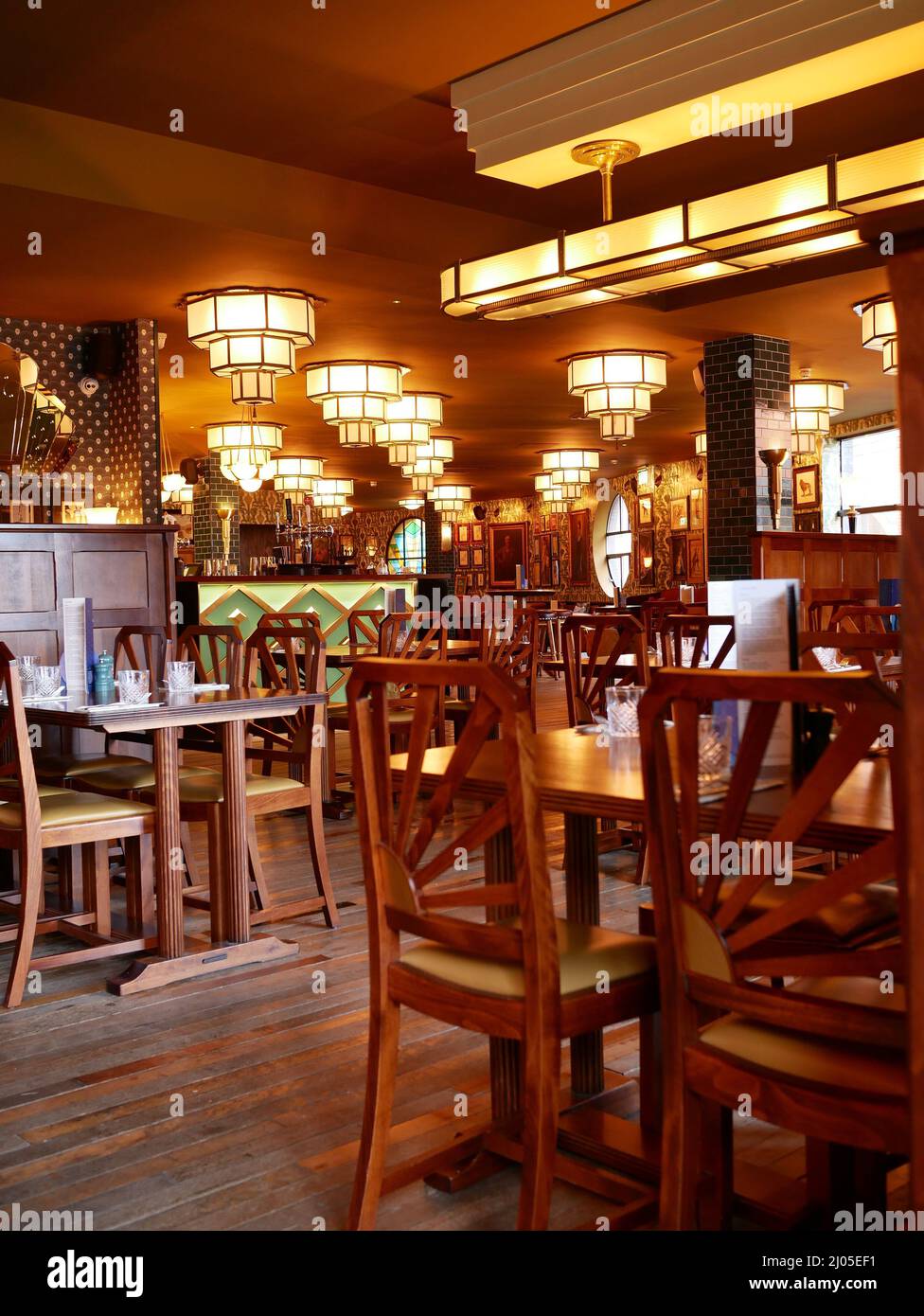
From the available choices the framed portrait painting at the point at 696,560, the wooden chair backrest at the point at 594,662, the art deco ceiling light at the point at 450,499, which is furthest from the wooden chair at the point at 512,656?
the art deco ceiling light at the point at 450,499

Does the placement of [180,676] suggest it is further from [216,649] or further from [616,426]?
[616,426]

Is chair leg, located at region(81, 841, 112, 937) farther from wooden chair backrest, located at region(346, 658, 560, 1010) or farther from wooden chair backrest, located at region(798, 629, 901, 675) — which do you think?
wooden chair backrest, located at region(798, 629, 901, 675)

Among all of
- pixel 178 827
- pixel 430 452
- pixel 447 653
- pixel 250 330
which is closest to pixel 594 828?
pixel 178 827

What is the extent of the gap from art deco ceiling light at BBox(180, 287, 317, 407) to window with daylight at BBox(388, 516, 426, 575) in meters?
16.7

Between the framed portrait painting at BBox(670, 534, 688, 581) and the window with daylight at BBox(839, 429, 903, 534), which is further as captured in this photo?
the framed portrait painting at BBox(670, 534, 688, 581)

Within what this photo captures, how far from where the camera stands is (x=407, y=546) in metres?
24.3

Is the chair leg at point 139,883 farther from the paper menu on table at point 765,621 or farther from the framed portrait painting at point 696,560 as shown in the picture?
the framed portrait painting at point 696,560

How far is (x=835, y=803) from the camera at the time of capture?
1.88 metres

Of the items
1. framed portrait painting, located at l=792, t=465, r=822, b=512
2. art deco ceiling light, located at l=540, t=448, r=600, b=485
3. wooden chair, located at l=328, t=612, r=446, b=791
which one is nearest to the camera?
wooden chair, located at l=328, t=612, r=446, b=791

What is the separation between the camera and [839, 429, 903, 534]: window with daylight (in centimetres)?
1366

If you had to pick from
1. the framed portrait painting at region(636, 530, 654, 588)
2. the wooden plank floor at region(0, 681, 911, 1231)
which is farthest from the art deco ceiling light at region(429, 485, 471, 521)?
the wooden plank floor at region(0, 681, 911, 1231)

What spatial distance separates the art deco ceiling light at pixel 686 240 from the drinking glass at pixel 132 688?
2.49 metres

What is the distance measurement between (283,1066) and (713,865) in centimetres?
177

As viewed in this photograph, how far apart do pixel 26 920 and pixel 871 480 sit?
12.3 metres
